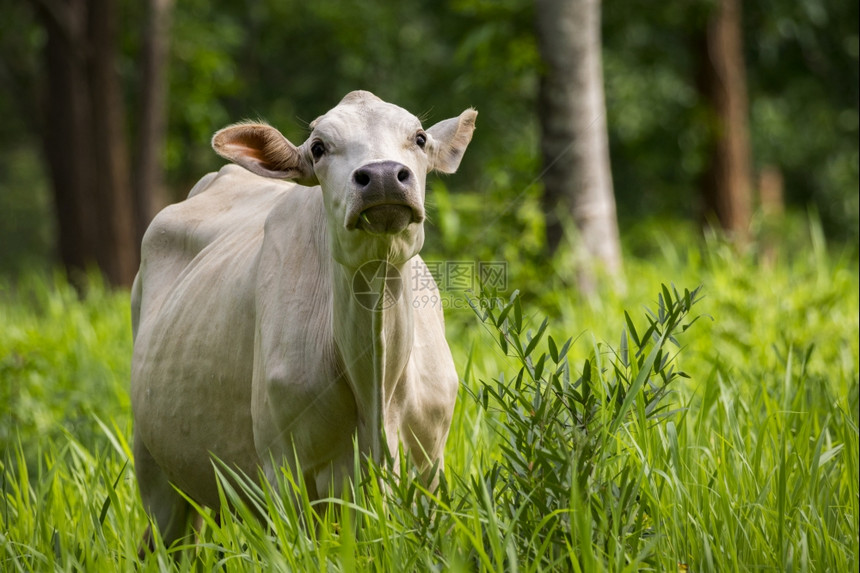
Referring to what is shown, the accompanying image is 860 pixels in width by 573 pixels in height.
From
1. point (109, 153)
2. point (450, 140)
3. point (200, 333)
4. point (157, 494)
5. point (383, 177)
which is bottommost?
point (157, 494)

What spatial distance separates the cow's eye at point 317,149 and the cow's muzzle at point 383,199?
0.33 meters

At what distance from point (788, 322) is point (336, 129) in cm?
398

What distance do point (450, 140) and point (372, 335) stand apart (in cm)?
78

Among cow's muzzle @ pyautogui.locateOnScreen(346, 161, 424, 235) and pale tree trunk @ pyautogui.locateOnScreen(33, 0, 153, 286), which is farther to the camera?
pale tree trunk @ pyautogui.locateOnScreen(33, 0, 153, 286)

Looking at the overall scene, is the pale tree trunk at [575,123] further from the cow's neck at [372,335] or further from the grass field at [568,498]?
the cow's neck at [372,335]

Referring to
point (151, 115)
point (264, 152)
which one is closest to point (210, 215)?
point (264, 152)

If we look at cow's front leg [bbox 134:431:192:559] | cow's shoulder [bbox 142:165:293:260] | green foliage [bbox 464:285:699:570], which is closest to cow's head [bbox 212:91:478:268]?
green foliage [bbox 464:285:699:570]

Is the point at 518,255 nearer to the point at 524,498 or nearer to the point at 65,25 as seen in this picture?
the point at 524,498

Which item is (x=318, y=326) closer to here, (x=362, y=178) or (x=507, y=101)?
(x=362, y=178)

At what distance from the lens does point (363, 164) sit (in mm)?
2832

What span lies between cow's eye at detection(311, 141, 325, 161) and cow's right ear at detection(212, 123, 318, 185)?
8cm

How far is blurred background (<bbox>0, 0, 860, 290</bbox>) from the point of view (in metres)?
7.57

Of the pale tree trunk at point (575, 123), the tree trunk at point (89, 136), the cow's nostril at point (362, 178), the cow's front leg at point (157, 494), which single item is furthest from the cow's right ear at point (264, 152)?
the tree trunk at point (89, 136)

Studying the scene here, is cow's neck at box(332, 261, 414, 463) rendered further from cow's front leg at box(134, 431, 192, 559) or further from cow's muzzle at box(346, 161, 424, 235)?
cow's front leg at box(134, 431, 192, 559)
